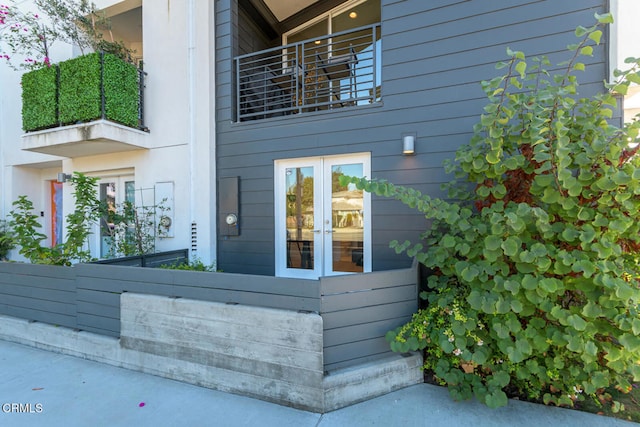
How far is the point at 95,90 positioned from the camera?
421 cm

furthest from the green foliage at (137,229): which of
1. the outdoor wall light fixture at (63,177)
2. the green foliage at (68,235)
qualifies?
the outdoor wall light fixture at (63,177)

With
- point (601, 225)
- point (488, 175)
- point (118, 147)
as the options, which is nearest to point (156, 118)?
point (118, 147)

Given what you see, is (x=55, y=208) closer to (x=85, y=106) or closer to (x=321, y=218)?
(x=85, y=106)

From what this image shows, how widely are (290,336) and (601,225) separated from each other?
2.24 meters

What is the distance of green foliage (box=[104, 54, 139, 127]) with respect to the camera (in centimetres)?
423

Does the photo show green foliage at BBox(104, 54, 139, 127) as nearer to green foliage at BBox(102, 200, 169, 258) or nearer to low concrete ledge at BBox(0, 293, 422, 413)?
green foliage at BBox(102, 200, 169, 258)

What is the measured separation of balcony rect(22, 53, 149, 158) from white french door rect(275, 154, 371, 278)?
2464 millimetres

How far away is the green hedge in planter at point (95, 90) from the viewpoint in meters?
4.21

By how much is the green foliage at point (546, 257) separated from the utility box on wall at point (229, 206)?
2610 millimetres

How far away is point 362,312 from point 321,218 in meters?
1.71

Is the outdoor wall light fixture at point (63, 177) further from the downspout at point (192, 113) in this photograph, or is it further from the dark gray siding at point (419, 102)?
the dark gray siding at point (419, 102)

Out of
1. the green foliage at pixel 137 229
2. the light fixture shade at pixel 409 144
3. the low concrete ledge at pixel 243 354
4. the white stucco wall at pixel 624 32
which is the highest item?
the white stucco wall at pixel 624 32

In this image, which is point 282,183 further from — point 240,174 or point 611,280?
point 611,280

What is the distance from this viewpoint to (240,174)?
4297 mm
